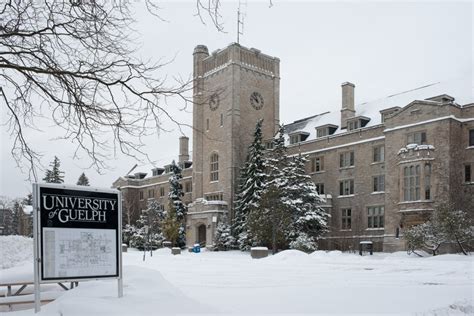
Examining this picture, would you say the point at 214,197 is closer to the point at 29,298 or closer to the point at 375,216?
the point at 375,216

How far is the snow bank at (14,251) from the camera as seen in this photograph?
864 inches

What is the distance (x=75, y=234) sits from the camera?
27.8 feet

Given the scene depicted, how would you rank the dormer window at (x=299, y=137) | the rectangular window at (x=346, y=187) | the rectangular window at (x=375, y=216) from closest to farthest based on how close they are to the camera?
the rectangular window at (x=375, y=216)
the rectangular window at (x=346, y=187)
the dormer window at (x=299, y=137)

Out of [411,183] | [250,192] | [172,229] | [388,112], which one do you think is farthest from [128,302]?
[172,229]

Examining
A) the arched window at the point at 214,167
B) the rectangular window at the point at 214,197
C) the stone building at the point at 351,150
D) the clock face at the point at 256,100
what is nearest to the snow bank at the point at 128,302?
the stone building at the point at 351,150

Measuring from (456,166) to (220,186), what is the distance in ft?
73.5

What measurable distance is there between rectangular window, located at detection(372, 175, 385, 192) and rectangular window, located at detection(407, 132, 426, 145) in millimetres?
4673

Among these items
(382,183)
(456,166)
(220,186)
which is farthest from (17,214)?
(456,166)

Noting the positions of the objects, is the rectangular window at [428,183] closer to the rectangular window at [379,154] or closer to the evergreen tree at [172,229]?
the rectangular window at [379,154]

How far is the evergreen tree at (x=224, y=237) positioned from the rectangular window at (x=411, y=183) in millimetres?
15449

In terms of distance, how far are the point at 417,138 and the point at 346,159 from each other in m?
8.06

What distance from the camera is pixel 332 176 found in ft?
136

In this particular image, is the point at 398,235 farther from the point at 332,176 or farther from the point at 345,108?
the point at 345,108

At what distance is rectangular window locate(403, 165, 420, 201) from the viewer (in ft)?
106
